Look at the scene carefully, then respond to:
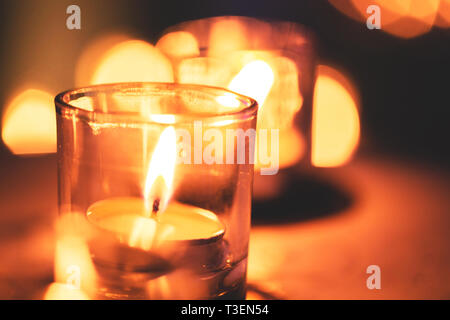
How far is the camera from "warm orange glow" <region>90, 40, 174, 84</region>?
99cm

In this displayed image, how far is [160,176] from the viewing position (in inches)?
17.3

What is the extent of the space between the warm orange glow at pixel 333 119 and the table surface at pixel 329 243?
202mm

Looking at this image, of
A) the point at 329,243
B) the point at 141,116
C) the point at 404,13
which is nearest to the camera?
the point at 141,116

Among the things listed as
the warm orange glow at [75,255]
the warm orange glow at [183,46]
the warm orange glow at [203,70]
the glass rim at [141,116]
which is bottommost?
the warm orange glow at [75,255]

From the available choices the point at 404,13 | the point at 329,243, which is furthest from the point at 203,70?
the point at 404,13

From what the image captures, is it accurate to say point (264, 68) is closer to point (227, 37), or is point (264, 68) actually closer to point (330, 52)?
point (227, 37)

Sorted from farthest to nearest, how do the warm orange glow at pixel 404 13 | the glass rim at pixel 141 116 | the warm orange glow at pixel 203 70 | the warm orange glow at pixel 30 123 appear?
the warm orange glow at pixel 404 13 → the warm orange glow at pixel 30 123 → the warm orange glow at pixel 203 70 → the glass rim at pixel 141 116

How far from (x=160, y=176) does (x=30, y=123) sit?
1.71ft

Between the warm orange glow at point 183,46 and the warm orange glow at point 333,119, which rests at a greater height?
the warm orange glow at point 183,46

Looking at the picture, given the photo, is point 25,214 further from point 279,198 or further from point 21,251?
point 279,198

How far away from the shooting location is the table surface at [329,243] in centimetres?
50

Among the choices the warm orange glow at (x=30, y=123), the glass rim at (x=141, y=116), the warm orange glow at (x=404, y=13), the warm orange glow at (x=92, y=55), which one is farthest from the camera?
the warm orange glow at (x=404, y=13)

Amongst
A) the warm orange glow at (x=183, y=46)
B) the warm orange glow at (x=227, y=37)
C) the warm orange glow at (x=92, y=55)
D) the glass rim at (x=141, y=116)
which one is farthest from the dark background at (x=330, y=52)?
the glass rim at (x=141, y=116)

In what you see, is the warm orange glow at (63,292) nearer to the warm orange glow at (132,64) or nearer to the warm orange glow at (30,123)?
the warm orange glow at (30,123)
